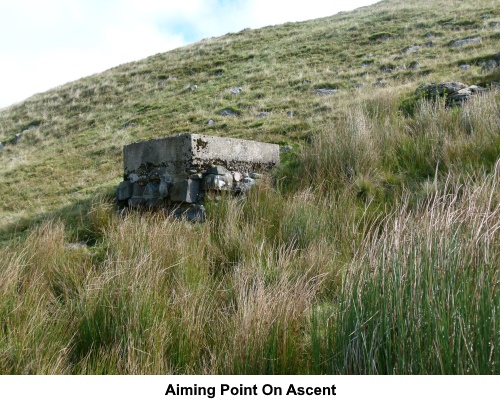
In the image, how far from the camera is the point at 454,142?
16.1 feet

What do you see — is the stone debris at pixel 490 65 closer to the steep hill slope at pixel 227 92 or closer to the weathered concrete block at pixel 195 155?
the steep hill slope at pixel 227 92

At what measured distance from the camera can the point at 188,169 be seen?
5402 millimetres

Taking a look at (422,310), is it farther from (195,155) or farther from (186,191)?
(195,155)

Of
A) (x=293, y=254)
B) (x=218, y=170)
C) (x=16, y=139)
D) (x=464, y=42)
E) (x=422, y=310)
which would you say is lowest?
(x=293, y=254)

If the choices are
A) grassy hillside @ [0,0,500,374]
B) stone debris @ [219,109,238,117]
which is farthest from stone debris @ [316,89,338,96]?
stone debris @ [219,109,238,117]

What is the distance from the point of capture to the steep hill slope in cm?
862

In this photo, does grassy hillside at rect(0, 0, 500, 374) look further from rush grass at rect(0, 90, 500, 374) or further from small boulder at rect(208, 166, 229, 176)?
small boulder at rect(208, 166, 229, 176)

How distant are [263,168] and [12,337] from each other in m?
4.13

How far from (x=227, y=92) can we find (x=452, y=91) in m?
8.23

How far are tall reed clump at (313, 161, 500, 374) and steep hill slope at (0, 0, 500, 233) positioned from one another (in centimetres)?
534

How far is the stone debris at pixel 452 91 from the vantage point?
6.45 meters

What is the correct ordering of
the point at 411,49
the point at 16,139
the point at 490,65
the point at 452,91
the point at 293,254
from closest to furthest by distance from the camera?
the point at 293,254
the point at 452,91
the point at 490,65
the point at 411,49
the point at 16,139

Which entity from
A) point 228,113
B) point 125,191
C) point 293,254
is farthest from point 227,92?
point 293,254

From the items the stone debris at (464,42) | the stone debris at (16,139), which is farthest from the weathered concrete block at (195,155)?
the stone debris at (16,139)
